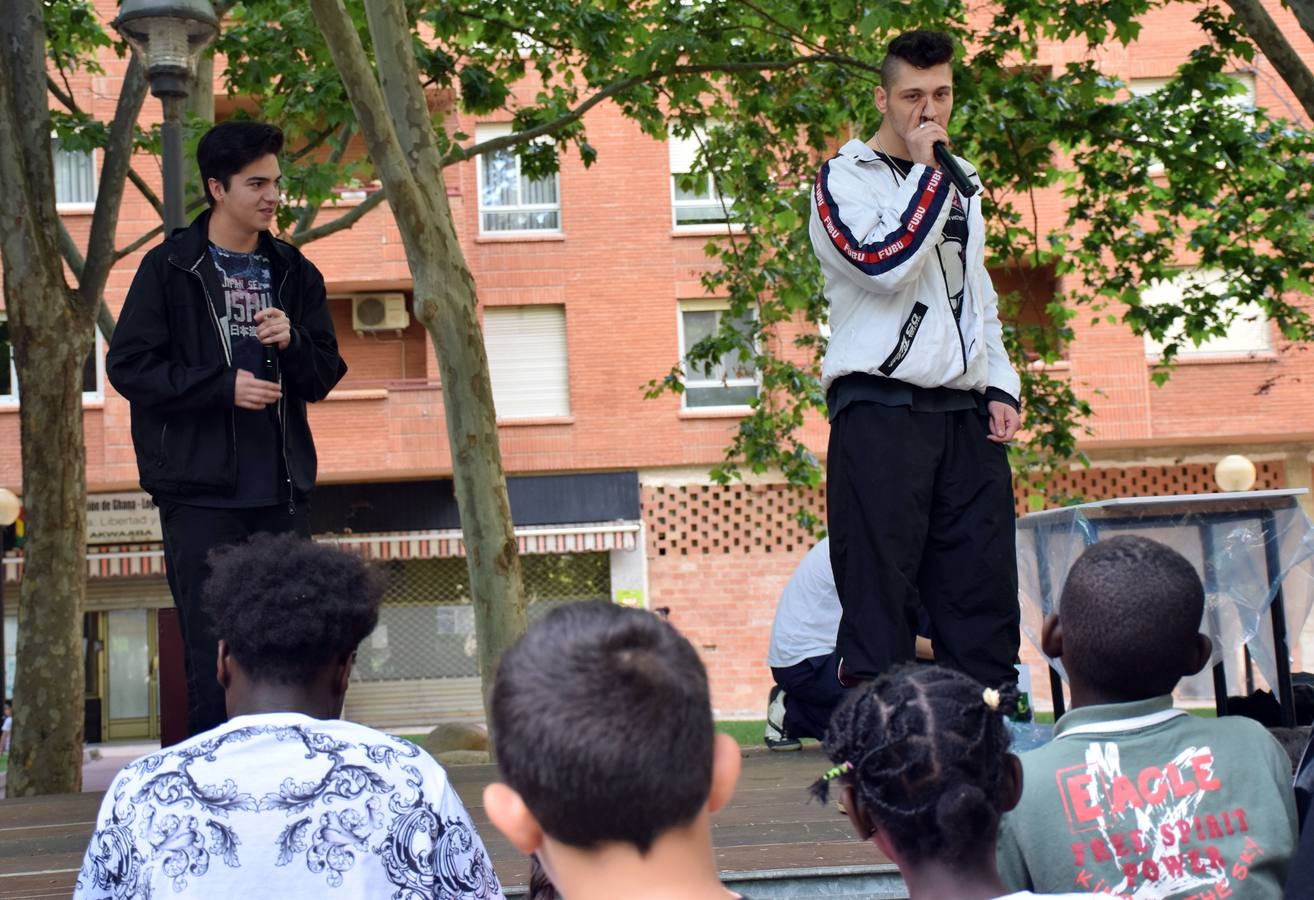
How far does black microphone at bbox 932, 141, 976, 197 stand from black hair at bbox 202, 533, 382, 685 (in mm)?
1954

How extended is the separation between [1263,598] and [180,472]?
13.8 ft

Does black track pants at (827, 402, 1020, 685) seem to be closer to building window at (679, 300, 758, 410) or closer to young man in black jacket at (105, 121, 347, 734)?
young man in black jacket at (105, 121, 347, 734)

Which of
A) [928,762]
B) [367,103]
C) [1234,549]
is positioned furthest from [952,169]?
[367,103]

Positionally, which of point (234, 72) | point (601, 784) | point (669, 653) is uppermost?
point (234, 72)

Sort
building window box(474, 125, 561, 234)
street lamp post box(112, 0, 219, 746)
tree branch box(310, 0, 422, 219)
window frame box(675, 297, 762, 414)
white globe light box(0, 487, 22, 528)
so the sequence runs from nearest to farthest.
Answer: tree branch box(310, 0, 422, 219), street lamp post box(112, 0, 219, 746), white globe light box(0, 487, 22, 528), window frame box(675, 297, 762, 414), building window box(474, 125, 561, 234)

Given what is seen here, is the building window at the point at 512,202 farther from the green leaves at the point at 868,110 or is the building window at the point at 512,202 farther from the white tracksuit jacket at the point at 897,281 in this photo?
the white tracksuit jacket at the point at 897,281

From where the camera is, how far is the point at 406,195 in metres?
8.56

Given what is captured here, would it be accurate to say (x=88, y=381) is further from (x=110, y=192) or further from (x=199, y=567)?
(x=199, y=567)

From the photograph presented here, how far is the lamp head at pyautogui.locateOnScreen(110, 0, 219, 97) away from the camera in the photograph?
336 inches

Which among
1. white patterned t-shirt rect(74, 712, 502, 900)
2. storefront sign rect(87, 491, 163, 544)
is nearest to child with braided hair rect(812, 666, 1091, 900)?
white patterned t-shirt rect(74, 712, 502, 900)

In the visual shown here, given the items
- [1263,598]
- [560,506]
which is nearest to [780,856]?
[1263,598]

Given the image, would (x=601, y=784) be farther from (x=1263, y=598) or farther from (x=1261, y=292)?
(x=1261, y=292)

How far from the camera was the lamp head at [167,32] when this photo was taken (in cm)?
854

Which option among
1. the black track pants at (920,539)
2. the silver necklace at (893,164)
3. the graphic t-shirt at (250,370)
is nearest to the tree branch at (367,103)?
the graphic t-shirt at (250,370)
